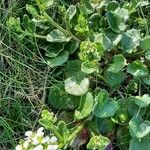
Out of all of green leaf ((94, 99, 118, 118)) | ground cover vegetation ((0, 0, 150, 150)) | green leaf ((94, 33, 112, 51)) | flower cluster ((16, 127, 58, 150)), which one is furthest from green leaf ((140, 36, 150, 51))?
flower cluster ((16, 127, 58, 150))

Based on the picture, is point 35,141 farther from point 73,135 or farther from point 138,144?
point 138,144

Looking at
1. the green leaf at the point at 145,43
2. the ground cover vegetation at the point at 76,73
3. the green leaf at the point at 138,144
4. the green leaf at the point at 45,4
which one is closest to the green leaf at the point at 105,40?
the ground cover vegetation at the point at 76,73

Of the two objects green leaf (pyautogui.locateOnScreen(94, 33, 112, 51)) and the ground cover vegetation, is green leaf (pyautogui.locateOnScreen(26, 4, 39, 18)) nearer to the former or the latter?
the ground cover vegetation

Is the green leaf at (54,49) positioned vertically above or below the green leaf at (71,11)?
below

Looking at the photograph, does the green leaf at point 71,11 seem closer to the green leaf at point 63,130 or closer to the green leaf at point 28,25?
the green leaf at point 28,25

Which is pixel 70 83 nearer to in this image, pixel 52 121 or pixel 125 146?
pixel 52 121

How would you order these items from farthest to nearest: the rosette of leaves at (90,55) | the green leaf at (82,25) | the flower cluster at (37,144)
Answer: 1. the green leaf at (82,25)
2. the rosette of leaves at (90,55)
3. the flower cluster at (37,144)

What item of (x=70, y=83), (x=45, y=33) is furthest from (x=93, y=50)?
(x=45, y=33)
